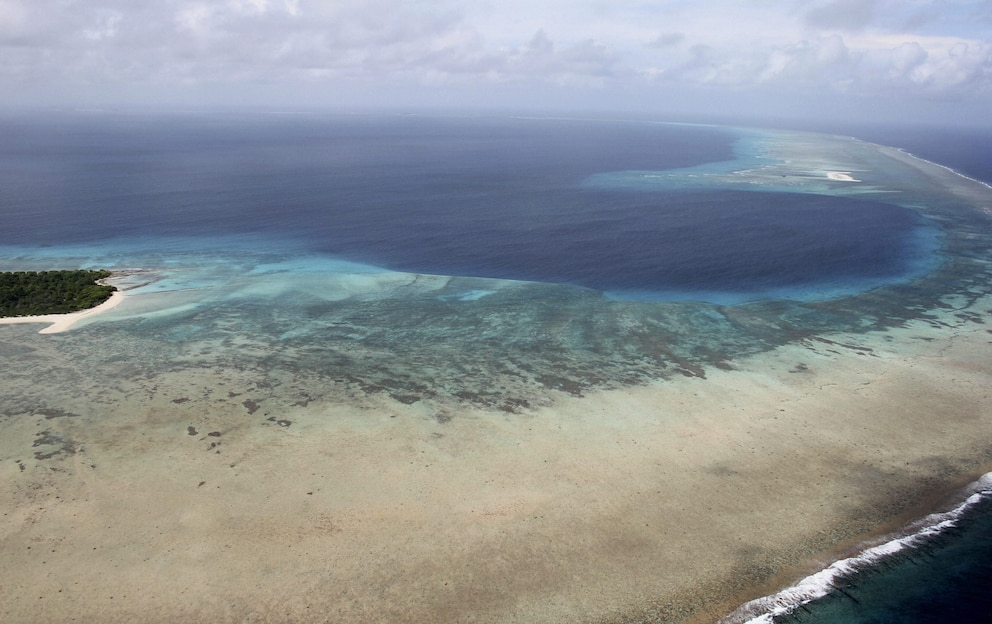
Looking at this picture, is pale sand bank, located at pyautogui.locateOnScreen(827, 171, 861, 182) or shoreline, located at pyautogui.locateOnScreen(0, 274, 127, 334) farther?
pale sand bank, located at pyautogui.locateOnScreen(827, 171, 861, 182)

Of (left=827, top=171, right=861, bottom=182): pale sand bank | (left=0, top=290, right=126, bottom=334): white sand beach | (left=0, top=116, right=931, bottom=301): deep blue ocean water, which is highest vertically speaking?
(left=827, top=171, right=861, bottom=182): pale sand bank

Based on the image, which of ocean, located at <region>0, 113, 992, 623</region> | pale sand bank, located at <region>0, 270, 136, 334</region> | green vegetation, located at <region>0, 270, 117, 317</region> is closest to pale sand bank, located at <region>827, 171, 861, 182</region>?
ocean, located at <region>0, 113, 992, 623</region>

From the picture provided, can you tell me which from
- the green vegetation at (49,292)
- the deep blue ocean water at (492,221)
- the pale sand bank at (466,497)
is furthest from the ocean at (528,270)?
the green vegetation at (49,292)

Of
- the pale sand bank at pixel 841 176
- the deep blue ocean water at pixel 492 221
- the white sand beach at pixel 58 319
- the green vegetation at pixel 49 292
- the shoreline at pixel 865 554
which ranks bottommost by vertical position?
the shoreline at pixel 865 554

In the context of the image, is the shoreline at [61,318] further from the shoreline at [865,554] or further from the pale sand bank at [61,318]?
the shoreline at [865,554]

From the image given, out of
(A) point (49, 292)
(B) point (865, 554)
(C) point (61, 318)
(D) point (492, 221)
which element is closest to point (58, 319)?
(C) point (61, 318)

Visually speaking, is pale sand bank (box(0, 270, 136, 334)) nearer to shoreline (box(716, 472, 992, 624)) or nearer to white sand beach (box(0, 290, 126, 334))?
white sand beach (box(0, 290, 126, 334))
